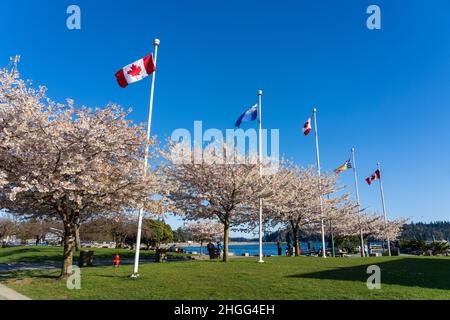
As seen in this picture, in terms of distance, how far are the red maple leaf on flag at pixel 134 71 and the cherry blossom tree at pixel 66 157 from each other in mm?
1938

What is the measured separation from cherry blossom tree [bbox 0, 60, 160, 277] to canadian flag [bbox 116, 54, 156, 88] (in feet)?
5.03

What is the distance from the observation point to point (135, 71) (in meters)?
16.8

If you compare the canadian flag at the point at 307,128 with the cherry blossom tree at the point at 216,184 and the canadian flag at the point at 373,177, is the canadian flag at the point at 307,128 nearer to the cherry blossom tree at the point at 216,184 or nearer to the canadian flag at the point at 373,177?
the cherry blossom tree at the point at 216,184

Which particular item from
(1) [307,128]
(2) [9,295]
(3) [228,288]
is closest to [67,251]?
(2) [9,295]

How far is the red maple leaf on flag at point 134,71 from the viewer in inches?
657

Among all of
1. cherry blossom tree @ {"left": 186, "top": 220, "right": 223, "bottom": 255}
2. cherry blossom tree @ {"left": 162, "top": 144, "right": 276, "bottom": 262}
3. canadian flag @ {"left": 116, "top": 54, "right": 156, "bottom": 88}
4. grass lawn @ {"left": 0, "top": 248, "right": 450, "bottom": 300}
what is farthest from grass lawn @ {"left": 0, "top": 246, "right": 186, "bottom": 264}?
canadian flag @ {"left": 116, "top": 54, "right": 156, "bottom": 88}

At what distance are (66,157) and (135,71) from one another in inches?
224

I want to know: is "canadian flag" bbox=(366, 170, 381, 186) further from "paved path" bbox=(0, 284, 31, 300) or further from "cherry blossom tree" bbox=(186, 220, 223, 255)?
"paved path" bbox=(0, 284, 31, 300)

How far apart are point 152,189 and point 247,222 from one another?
16234 mm

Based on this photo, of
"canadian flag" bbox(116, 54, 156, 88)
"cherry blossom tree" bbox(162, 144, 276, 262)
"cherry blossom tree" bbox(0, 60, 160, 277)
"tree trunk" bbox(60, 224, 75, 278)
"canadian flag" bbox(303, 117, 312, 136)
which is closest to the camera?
"cherry blossom tree" bbox(0, 60, 160, 277)

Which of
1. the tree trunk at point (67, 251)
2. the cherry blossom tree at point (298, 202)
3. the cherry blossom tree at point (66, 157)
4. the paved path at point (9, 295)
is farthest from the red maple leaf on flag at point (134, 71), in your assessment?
the cherry blossom tree at point (298, 202)

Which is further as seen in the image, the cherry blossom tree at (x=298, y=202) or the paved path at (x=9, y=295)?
the cherry blossom tree at (x=298, y=202)

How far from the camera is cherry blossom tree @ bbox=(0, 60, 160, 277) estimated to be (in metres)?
13.3
